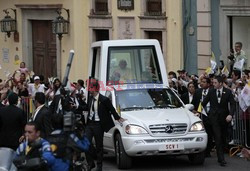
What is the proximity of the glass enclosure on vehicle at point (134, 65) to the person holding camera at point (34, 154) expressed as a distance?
8494 millimetres

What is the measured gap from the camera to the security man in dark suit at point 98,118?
17.5 meters

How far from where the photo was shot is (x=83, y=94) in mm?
21812

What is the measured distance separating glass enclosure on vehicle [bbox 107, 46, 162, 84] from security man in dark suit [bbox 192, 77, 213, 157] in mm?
1004

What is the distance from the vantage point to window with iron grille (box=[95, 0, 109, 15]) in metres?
30.0

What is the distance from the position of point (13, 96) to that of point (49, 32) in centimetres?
1629

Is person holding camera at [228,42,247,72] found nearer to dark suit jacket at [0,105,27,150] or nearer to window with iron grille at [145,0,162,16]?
window with iron grille at [145,0,162,16]

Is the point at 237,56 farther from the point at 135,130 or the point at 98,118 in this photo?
the point at 98,118

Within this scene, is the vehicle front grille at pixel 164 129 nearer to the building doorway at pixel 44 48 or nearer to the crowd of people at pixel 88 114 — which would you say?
the crowd of people at pixel 88 114

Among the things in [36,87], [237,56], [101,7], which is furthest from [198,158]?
[101,7]

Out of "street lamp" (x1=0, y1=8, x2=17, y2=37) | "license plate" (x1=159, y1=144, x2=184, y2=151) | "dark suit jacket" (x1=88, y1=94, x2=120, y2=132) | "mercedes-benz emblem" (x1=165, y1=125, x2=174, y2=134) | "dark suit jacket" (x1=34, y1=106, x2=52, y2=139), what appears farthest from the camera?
"street lamp" (x1=0, y1=8, x2=17, y2=37)

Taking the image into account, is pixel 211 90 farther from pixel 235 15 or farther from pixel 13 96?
pixel 235 15

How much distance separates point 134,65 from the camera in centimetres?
2094

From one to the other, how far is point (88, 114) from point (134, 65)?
352 centimetres

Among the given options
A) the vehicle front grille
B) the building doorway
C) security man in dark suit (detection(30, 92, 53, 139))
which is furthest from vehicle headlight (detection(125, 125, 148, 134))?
the building doorway
